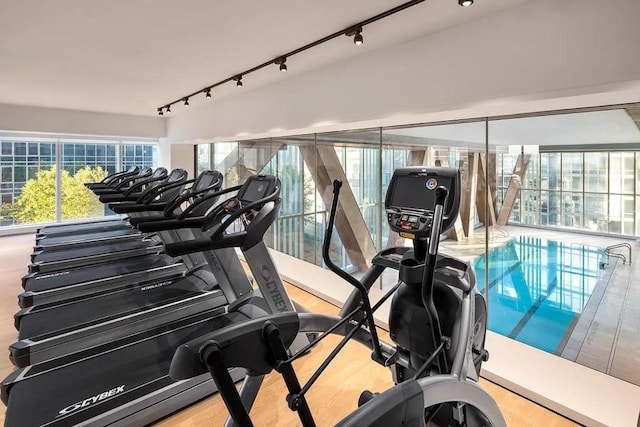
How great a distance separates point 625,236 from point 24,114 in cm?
868

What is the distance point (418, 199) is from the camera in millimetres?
1585

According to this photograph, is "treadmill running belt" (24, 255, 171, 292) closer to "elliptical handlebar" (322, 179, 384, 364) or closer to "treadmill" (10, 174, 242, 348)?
"treadmill" (10, 174, 242, 348)

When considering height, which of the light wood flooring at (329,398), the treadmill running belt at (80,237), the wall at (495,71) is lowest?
the light wood flooring at (329,398)

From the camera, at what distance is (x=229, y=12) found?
8.14ft

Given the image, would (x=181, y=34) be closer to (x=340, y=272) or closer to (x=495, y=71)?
(x=495, y=71)

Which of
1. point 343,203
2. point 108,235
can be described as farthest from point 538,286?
point 108,235

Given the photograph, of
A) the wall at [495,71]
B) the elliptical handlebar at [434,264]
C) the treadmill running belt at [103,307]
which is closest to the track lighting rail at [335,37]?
the wall at [495,71]

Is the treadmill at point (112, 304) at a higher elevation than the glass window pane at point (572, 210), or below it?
below

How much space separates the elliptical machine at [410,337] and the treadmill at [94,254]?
3.34 m

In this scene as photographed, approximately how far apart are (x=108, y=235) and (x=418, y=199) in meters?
6.08

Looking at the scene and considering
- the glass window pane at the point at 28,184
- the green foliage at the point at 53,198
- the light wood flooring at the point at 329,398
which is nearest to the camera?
the light wood flooring at the point at 329,398

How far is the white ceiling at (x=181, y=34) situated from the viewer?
7.82ft

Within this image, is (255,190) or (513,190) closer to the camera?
(255,190)

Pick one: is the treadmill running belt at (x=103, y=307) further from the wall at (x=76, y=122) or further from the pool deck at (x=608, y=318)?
the wall at (x=76, y=122)
